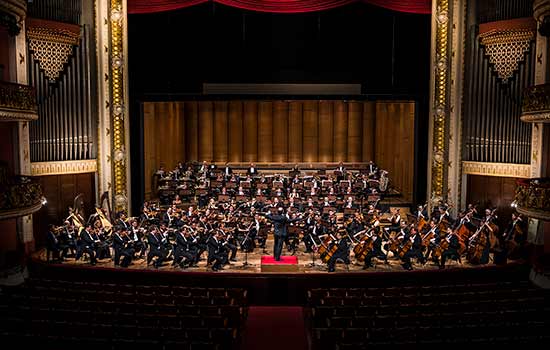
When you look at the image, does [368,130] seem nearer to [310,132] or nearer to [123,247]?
[310,132]

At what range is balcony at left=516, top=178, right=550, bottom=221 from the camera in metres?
11.0

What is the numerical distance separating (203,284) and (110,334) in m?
4.42

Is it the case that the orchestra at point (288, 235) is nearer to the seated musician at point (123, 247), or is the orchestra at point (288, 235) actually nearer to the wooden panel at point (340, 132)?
the seated musician at point (123, 247)

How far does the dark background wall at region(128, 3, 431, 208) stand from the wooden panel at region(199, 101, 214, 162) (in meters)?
3.18

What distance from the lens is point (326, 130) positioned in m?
22.1

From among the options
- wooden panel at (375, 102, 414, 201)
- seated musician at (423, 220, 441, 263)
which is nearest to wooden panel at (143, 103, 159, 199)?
wooden panel at (375, 102, 414, 201)

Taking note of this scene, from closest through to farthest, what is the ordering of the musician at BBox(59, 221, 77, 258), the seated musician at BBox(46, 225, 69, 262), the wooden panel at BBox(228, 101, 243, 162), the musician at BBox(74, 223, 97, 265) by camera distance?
1. the musician at BBox(74, 223, 97, 265)
2. the seated musician at BBox(46, 225, 69, 262)
3. the musician at BBox(59, 221, 77, 258)
4. the wooden panel at BBox(228, 101, 243, 162)

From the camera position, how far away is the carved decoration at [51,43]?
14258mm

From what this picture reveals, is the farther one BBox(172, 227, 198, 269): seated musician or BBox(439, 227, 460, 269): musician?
BBox(172, 227, 198, 269): seated musician

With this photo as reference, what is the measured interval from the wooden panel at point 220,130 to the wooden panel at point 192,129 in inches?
28.4

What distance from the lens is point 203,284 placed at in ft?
38.4

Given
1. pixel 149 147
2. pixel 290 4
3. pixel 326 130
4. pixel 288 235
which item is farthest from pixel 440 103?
pixel 149 147

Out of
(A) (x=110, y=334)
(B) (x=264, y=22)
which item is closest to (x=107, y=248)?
(A) (x=110, y=334)

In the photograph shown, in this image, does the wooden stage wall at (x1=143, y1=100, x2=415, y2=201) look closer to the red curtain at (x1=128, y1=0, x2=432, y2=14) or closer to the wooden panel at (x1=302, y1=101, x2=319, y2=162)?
the wooden panel at (x1=302, y1=101, x2=319, y2=162)
